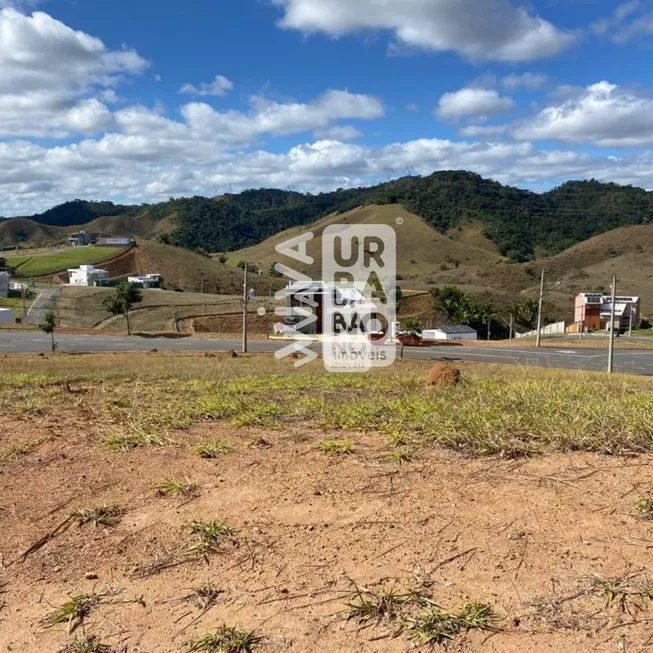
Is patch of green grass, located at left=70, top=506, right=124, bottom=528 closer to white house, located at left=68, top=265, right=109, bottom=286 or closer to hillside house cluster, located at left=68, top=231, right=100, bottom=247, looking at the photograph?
white house, located at left=68, top=265, right=109, bottom=286

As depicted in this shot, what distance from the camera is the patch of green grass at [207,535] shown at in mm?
3232

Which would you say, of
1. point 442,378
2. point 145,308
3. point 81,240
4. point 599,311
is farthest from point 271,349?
point 81,240

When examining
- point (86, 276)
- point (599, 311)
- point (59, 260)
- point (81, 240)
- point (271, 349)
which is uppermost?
point (81, 240)

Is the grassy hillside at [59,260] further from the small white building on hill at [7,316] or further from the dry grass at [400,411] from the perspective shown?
the dry grass at [400,411]

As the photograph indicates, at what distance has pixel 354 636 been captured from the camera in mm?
2469

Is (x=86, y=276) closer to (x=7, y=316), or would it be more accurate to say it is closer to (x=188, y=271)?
(x=188, y=271)

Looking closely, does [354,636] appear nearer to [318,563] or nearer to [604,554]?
[318,563]

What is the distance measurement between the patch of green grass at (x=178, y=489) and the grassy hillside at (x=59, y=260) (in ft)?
320

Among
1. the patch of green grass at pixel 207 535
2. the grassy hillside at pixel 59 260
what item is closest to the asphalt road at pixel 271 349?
the patch of green grass at pixel 207 535

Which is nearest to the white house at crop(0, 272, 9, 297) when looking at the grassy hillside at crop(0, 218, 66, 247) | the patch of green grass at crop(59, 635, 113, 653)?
the patch of green grass at crop(59, 635, 113, 653)

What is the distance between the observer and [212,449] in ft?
15.8

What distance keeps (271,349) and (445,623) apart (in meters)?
39.6

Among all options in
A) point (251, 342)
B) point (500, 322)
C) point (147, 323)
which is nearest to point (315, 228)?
point (500, 322)

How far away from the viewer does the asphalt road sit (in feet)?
123
